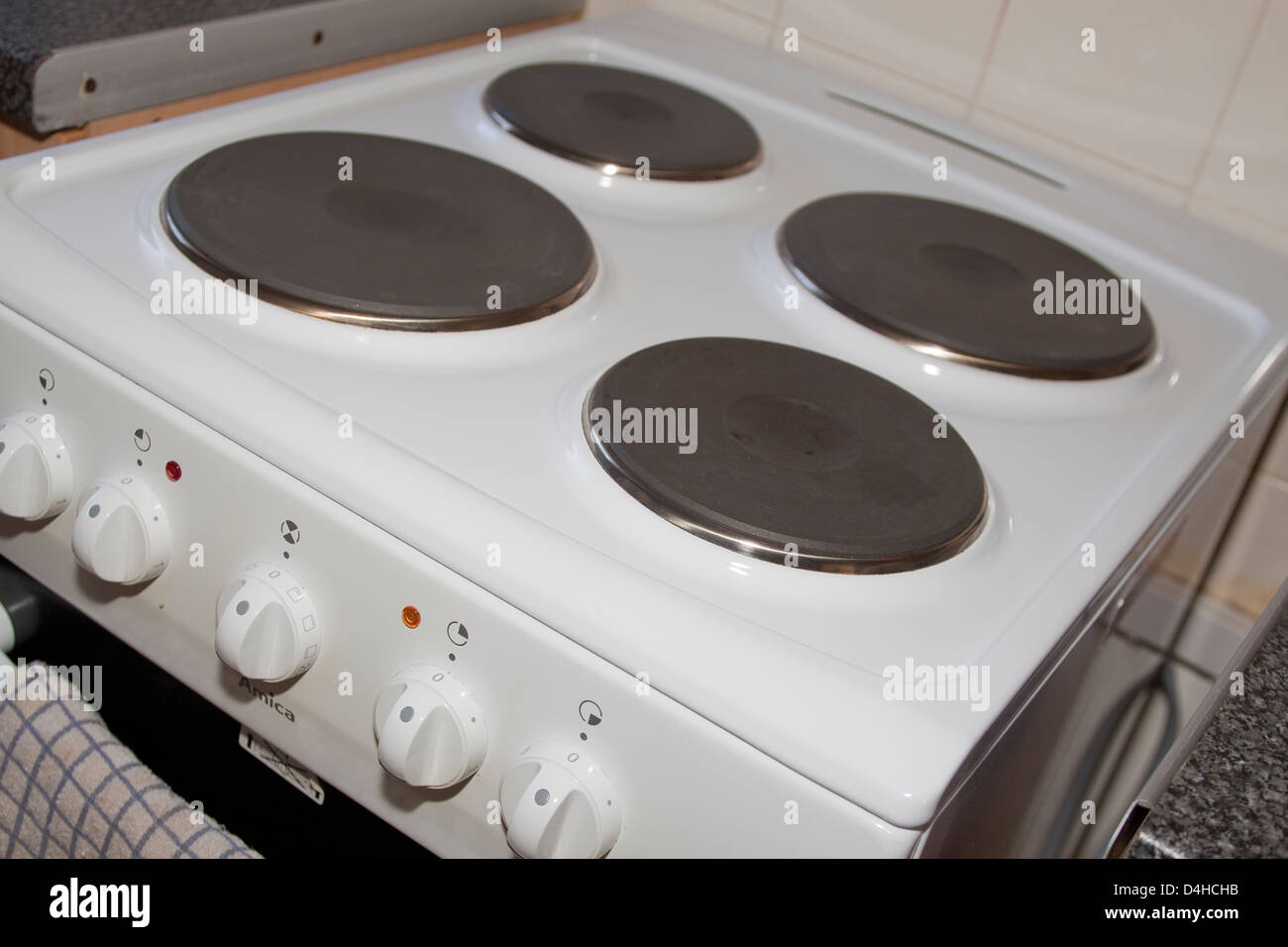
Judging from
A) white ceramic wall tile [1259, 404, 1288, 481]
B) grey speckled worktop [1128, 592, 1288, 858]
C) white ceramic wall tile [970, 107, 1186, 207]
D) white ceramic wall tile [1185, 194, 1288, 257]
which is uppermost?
white ceramic wall tile [970, 107, 1186, 207]

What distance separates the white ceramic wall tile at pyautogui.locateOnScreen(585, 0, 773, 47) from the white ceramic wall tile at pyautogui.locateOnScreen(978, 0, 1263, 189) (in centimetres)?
24

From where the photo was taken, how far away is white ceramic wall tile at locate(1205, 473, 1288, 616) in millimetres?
1044

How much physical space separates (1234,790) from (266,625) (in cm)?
40

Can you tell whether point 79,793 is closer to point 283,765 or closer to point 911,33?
point 283,765

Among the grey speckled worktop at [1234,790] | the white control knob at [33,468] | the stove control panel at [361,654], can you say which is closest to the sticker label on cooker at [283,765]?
the stove control panel at [361,654]

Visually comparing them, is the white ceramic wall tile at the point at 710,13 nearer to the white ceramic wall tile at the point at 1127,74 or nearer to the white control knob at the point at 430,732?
the white ceramic wall tile at the point at 1127,74

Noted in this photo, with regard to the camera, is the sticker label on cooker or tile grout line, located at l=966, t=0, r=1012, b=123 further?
tile grout line, located at l=966, t=0, r=1012, b=123

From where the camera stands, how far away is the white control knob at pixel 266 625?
0.55 m

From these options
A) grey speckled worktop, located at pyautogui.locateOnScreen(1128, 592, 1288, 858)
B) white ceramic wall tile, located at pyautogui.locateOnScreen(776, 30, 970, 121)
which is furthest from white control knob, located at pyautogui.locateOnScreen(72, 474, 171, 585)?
white ceramic wall tile, located at pyautogui.locateOnScreen(776, 30, 970, 121)

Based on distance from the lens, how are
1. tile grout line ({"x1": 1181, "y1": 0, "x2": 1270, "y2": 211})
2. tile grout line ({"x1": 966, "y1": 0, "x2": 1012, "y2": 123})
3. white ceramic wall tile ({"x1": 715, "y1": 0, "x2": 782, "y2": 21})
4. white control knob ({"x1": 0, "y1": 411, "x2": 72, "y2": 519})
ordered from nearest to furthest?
white control knob ({"x1": 0, "y1": 411, "x2": 72, "y2": 519})
tile grout line ({"x1": 1181, "y1": 0, "x2": 1270, "y2": 211})
tile grout line ({"x1": 966, "y1": 0, "x2": 1012, "y2": 123})
white ceramic wall tile ({"x1": 715, "y1": 0, "x2": 782, "y2": 21})

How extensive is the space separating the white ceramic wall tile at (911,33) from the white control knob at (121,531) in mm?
839

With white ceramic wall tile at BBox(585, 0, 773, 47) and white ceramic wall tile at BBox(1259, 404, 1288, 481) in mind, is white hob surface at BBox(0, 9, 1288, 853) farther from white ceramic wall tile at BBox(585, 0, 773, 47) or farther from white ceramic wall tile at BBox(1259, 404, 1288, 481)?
white ceramic wall tile at BBox(585, 0, 773, 47)
